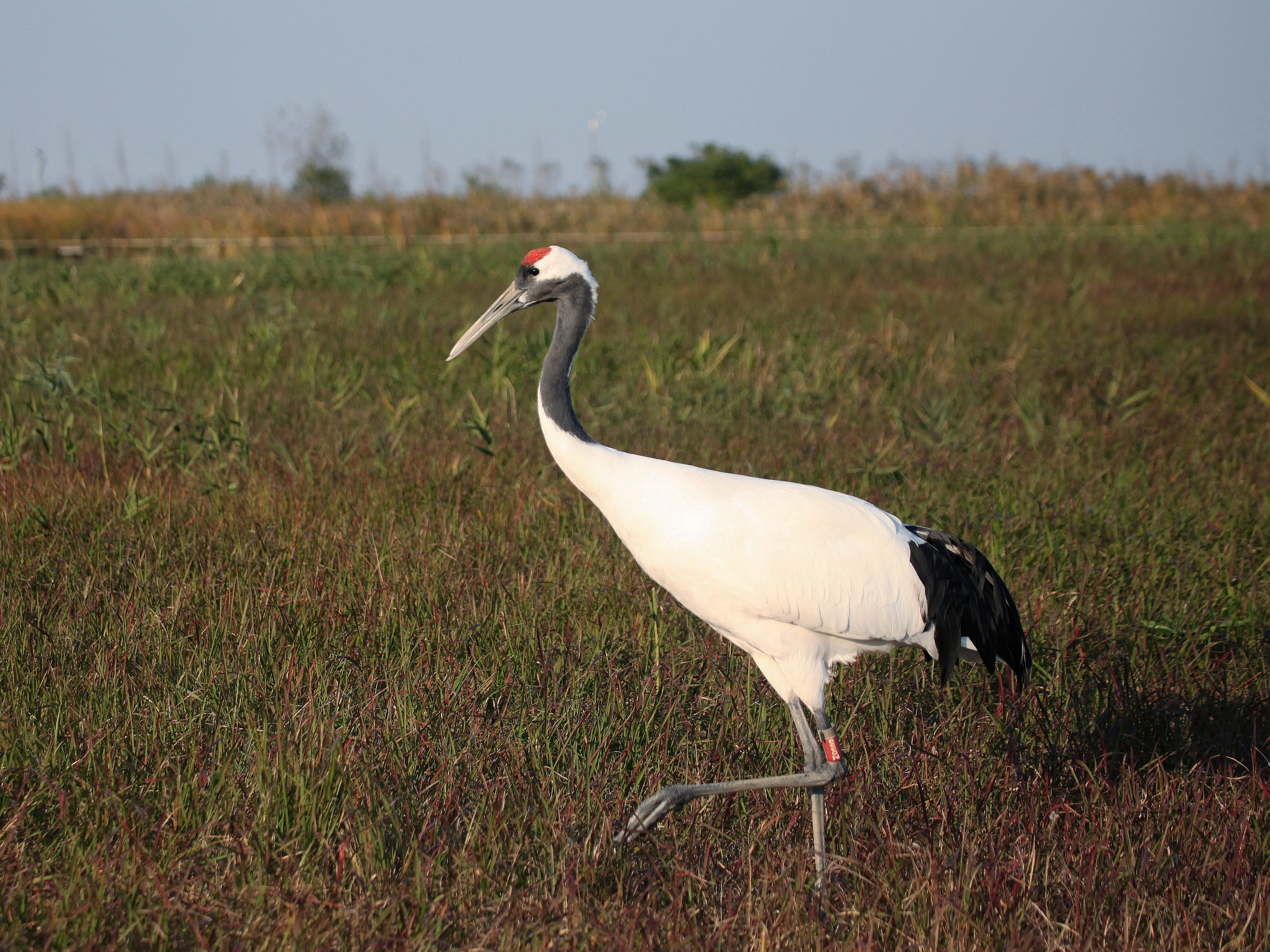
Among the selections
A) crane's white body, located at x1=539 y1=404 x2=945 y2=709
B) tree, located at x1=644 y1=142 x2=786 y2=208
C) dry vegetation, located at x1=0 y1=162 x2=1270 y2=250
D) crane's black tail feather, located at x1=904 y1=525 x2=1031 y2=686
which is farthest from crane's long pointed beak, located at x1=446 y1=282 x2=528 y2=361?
tree, located at x1=644 y1=142 x2=786 y2=208

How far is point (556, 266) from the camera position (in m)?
2.74

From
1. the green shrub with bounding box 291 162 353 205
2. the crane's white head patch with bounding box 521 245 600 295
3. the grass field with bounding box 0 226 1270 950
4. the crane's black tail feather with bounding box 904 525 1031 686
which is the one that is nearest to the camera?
the grass field with bounding box 0 226 1270 950

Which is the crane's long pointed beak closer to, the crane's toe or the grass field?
the grass field

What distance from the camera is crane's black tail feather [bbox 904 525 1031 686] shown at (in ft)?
8.55

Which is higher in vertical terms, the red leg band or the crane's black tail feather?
the crane's black tail feather

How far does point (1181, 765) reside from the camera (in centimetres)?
254

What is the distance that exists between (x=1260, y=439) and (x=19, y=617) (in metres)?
5.46

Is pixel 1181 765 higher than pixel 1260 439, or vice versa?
pixel 1260 439

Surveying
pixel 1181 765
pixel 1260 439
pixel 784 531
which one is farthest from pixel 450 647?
pixel 1260 439

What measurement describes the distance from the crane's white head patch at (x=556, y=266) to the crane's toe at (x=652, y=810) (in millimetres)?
1269

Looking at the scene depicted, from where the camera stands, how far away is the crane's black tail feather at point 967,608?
261 centimetres

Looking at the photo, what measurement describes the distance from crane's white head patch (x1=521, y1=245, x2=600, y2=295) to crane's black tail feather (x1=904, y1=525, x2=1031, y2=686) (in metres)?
1.10

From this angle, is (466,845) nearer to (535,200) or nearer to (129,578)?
(129,578)

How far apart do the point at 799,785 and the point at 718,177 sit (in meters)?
32.9
